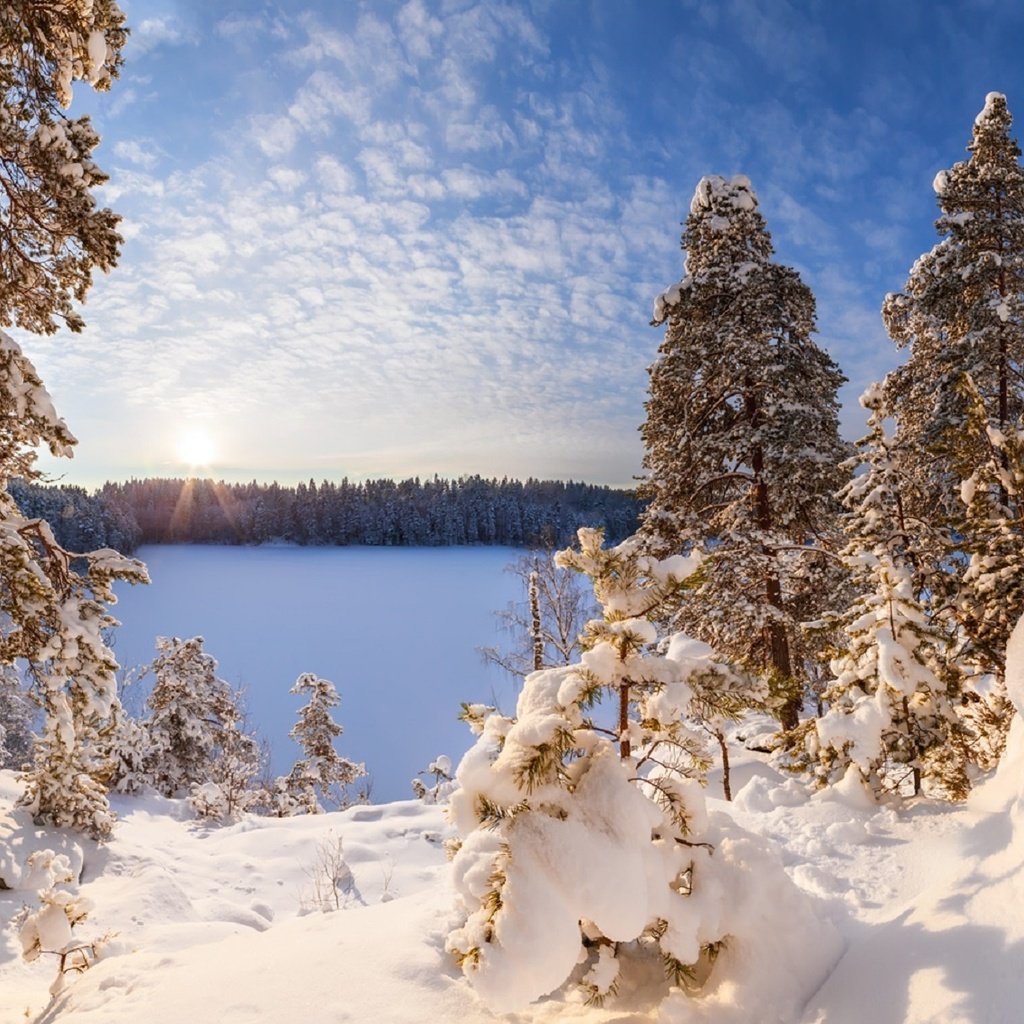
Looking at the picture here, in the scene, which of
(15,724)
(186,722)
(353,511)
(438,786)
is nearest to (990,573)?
(438,786)

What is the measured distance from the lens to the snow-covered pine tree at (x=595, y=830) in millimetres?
2924

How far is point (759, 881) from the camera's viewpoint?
140 inches

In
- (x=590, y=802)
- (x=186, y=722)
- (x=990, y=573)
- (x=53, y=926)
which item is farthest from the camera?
(x=186, y=722)

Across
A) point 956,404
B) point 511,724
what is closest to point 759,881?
point 511,724

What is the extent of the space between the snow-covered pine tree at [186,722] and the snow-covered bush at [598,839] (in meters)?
21.2

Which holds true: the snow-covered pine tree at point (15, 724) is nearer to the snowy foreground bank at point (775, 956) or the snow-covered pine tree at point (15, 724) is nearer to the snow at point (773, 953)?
the snowy foreground bank at point (775, 956)

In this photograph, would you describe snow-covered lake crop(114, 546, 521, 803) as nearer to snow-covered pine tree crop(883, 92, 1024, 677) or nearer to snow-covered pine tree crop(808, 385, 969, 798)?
snow-covered pine tree crop(883, 92, 1024, 677)

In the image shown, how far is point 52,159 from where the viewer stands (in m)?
5.18

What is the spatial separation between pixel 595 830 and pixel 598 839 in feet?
0.15

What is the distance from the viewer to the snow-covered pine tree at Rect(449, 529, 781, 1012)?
9.59ft

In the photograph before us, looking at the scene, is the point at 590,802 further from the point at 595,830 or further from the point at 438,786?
the point at 438,786

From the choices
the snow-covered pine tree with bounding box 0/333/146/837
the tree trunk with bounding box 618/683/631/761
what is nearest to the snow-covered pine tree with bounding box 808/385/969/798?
the tree trunk with bounding box 618/683/631/761

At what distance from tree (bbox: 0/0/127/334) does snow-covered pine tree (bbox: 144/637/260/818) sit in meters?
19.2

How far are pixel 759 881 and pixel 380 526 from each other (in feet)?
374
